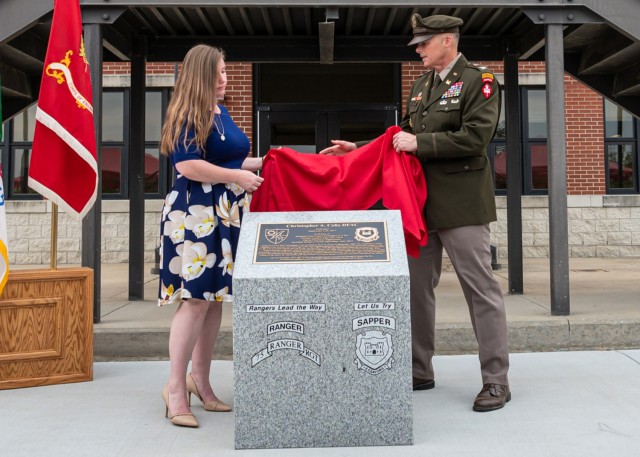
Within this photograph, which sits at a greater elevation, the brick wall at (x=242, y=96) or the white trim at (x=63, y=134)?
the brick wall at (x=242, y=96)

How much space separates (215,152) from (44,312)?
1915 millimetres

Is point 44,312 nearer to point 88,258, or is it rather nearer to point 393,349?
point 88,258

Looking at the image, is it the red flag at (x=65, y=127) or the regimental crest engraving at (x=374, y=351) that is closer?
the regimental crest engraving at (x=374, y=351)

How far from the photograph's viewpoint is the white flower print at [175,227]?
351 cm

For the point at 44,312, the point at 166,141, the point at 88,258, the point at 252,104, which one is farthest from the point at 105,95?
the point at 166,141

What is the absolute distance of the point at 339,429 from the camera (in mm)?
3111

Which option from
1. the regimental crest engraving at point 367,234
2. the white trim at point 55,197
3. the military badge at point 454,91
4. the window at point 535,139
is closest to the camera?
the regimental crest engraving at point 367,234

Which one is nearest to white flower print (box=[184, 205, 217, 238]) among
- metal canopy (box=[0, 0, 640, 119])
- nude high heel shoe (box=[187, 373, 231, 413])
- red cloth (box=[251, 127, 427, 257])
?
red cloth (box=[251, 127, 427, 257])

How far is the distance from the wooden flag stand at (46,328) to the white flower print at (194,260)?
1.47 m

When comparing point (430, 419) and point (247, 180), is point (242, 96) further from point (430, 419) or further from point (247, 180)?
point (430, 419)

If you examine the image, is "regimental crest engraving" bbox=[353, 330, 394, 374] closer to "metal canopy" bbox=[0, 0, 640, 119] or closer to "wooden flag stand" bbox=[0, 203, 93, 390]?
"wooden flag stand" bbox=[0, 203, 93, 390]

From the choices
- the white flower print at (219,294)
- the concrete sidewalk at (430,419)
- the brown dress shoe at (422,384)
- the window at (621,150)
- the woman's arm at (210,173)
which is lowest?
the concrete sidewalk at (430,419)

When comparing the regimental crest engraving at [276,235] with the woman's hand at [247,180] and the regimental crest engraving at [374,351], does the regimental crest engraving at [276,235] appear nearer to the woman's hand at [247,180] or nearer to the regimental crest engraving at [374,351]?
the woman's hand at [247,180]

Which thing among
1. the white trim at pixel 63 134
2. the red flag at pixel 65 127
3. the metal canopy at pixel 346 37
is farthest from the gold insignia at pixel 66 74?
the metal canopy at pixel 346 37
